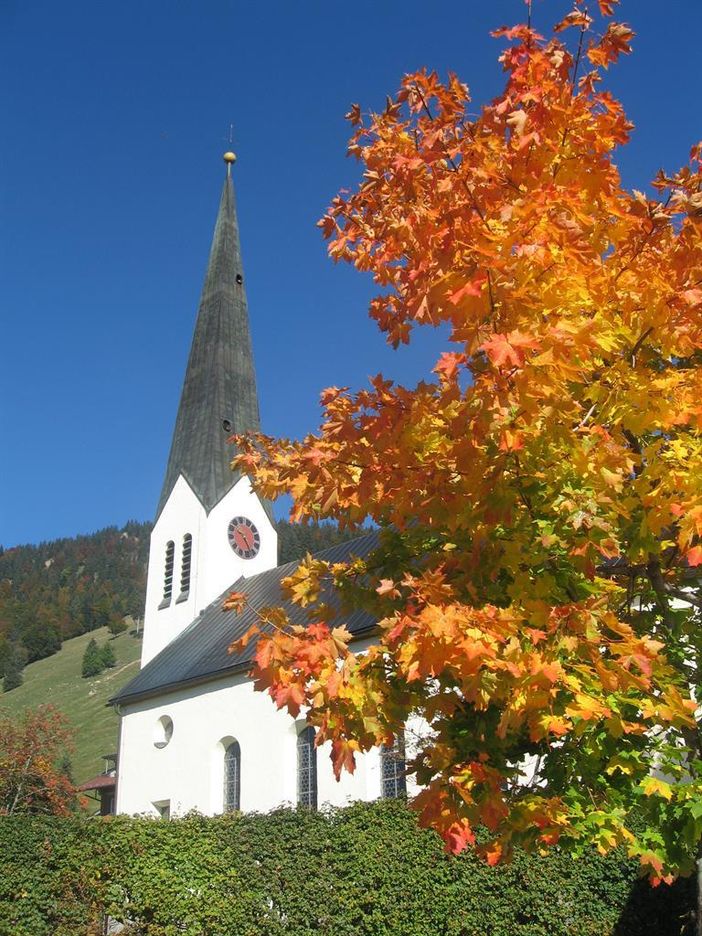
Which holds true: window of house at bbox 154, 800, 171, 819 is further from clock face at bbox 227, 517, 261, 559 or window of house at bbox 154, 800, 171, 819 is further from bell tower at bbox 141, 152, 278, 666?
clock face at bbox 227, 517, 261, 559

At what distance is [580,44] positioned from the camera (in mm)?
4367

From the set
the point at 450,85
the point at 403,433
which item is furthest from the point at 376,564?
the point at 450,85

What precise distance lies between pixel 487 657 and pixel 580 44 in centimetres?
338

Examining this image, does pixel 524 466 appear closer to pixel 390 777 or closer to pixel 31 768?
pixel 390 777

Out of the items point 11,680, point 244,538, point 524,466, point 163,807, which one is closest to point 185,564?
point 244,538

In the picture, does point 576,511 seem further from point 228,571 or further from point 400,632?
point 228,571

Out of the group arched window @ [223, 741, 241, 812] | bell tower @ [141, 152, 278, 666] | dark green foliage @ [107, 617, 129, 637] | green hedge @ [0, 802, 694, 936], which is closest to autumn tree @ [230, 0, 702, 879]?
green hedge @ [0, 802, 694, 936]

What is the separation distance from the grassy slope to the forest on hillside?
225 centimetres

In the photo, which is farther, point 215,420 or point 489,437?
point 215,420

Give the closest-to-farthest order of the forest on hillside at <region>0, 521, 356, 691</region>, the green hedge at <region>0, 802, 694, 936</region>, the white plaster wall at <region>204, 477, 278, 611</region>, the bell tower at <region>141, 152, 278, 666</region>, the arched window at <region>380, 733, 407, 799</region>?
the green hedge at <region>0, 802, 694, 936</region> < the arched window at <region>380, 733, 407, 799</region> < the white plaster wall at <region>204, 477, 278, 611</region> < the bell tower at <region>141, 152, 278, 666</region> < the forest on hillside at <region>0, 521, 356, 691</region>

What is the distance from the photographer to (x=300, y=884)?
1362cm

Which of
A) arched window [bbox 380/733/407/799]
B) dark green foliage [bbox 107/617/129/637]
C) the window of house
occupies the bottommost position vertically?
the window of house

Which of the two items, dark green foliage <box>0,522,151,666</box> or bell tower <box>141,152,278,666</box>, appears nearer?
bell tower <box>141,152,278,666</box>

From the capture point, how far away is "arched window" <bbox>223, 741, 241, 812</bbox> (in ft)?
70.2
